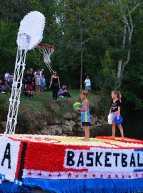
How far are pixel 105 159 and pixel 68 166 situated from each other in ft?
2.98

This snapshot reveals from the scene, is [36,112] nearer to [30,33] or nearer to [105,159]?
[30,33]

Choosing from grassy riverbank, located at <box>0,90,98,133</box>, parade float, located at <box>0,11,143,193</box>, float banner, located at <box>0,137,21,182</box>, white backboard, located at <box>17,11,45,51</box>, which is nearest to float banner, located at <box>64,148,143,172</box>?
parade float, located at <box>0,11,143,193</box>

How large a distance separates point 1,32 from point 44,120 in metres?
8.10

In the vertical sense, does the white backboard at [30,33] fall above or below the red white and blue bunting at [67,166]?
above

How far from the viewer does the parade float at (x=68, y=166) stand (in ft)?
23.5

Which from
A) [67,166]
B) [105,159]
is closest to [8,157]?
[67,166]

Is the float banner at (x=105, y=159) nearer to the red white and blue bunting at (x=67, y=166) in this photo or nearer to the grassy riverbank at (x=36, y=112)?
the red white and blue bunting at (x=67, y=166)

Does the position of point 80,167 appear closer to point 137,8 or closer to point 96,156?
Result: point 96,156

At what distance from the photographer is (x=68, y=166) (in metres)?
7.45

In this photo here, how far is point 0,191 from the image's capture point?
7.43m

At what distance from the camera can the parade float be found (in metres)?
7.15

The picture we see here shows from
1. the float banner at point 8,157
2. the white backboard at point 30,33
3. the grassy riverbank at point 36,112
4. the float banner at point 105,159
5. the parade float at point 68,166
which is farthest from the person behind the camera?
the grassy riverbank at point 36,112

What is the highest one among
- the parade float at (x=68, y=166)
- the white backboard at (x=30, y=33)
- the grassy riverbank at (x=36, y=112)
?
the white backboard at (x=30, y=33)

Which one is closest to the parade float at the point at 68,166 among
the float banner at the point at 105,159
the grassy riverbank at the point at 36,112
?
the float banner at the point at 105,159
